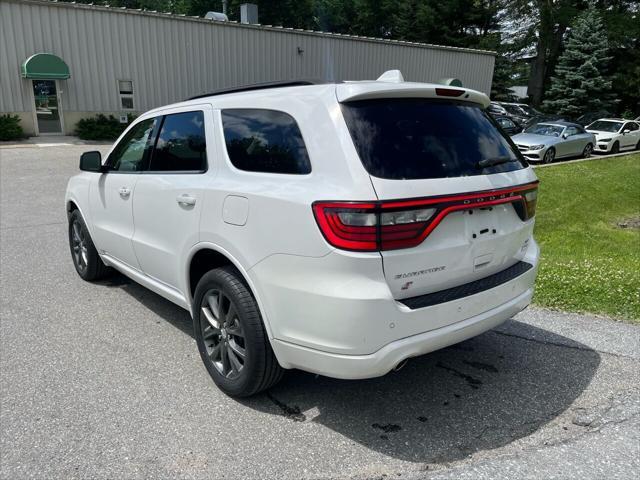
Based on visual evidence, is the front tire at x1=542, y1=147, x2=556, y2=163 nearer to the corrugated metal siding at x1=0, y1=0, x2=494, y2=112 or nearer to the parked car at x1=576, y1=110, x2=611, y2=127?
the corrugated metal siding at x1=0, y1=0, x2=494, y2=112

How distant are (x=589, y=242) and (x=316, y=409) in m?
5.79

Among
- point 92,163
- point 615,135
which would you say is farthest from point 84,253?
point 615,135

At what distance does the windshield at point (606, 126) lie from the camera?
70.9 feet

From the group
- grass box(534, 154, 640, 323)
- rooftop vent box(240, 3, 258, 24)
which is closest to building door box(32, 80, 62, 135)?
rooftop vent box(240, 3, 258, 24)

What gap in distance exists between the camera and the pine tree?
34.0m

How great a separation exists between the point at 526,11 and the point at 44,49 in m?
34.2

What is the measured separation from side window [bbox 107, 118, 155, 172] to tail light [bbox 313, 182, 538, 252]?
227 cm

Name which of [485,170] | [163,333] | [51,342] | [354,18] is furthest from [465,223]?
[354,18]

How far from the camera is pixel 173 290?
381 cm

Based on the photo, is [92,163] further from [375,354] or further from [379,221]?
[375,354]

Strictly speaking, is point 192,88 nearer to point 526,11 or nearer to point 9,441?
point 9,441

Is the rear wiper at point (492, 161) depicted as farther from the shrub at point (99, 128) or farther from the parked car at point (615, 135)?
the shrub at point (99, 128)

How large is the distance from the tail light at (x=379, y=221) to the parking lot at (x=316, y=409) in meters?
1.15

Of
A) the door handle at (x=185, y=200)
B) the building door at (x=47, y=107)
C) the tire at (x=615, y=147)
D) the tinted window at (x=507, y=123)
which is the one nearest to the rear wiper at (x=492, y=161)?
the door handle at (x=185, y=200)
